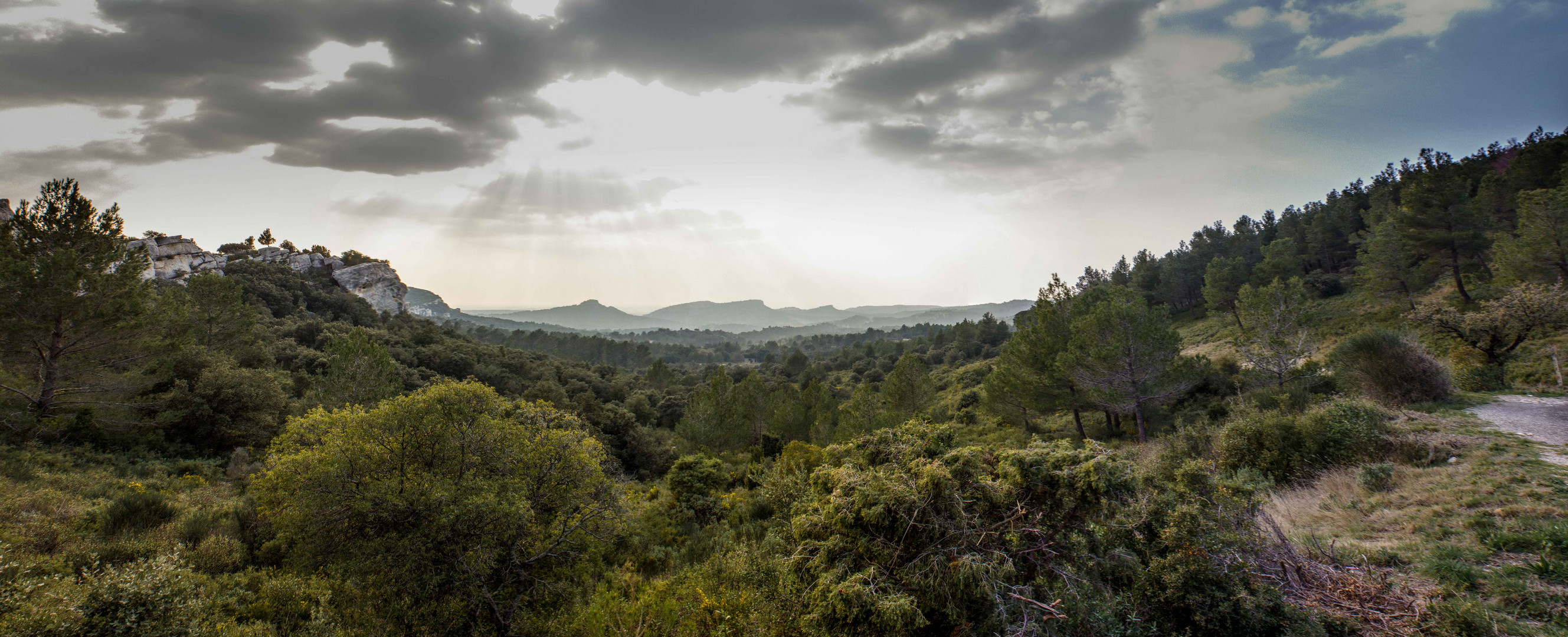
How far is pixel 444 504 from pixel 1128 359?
27.0m

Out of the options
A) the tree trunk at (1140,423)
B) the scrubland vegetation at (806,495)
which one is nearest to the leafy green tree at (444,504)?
the scrubland vegetation at (806,495)

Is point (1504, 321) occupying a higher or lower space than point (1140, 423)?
higher

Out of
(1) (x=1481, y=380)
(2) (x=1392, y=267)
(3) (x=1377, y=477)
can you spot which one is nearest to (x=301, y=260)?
(3) (x=1377, y=477)

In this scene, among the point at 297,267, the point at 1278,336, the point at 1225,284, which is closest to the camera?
the point at 1278,336

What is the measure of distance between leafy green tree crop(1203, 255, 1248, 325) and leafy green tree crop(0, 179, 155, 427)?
267ft

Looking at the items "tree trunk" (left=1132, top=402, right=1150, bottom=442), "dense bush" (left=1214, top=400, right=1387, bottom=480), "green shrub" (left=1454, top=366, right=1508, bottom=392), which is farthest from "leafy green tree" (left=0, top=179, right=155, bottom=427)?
"green shrub" (left=1454, top=366, right=1508, bottom=392)

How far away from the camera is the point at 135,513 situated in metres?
11.3

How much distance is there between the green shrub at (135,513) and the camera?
34.6 feet

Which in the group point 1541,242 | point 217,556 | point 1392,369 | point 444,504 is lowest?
point 217,556

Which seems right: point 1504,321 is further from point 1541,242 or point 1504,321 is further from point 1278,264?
point 1278,264

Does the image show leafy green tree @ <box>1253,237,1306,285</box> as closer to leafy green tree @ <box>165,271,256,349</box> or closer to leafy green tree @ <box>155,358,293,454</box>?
leafy green tree @ <box>155,358,293,454</box>

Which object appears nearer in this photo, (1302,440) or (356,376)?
(1302,440)

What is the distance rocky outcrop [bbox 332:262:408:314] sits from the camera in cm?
8412

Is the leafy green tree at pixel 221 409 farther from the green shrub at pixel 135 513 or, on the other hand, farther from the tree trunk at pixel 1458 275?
the tree trunk at pixel 1458 275
